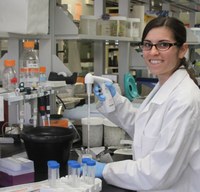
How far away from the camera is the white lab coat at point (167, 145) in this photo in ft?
4.28

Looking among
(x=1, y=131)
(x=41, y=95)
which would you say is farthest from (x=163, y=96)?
(x=1, y=131)

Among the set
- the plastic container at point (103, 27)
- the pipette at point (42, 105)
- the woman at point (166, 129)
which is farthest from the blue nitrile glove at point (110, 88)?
the plastic container at point (103, 27)

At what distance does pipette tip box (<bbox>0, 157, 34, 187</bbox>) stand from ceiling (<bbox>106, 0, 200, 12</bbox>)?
2441 millimetres

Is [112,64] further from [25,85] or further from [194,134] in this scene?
[194,134]

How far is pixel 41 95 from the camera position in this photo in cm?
190

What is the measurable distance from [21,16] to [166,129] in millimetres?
1012

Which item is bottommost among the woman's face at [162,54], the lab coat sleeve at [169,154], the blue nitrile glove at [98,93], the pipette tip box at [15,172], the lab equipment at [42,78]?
the pipette tip box at [15,172]

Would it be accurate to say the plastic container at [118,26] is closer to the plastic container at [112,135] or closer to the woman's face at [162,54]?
the plastic container at [112,135]

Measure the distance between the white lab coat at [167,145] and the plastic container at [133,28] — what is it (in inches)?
55.8

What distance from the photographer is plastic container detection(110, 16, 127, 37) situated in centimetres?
266

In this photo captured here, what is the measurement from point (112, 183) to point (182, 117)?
15.3 inches

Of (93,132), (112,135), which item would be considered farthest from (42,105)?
(112,135)

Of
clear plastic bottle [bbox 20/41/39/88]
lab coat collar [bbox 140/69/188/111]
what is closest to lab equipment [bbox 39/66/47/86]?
clear plastic bottle [bbox 20/41/39/88]

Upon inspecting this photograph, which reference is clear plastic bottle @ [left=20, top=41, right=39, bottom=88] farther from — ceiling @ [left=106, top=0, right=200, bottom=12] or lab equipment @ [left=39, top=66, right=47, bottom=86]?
ceiling @ [left=106, top=0, right=200, bottom=12]
